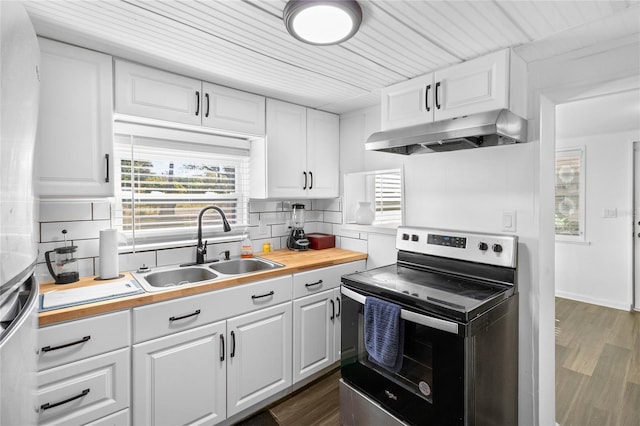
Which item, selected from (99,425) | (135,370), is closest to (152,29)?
(135,370)

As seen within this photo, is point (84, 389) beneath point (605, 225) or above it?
beneath

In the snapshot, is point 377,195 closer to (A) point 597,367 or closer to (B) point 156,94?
(B) point 156,94

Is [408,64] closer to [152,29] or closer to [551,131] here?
[551,131]

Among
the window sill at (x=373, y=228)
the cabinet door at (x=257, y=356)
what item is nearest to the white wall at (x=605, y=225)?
the window sill at (x=373, y=228)

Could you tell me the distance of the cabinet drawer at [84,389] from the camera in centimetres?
132

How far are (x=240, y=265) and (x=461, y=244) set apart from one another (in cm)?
159

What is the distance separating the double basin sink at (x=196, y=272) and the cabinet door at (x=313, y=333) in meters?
0.38

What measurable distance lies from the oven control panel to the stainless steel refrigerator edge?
1.93 metres

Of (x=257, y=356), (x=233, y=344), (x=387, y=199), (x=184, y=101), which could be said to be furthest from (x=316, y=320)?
(x=184, y=101)

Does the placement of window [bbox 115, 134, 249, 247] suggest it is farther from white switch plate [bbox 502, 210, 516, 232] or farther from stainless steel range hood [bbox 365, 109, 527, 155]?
white switch plate [bbox 502, 210, 516, 232]

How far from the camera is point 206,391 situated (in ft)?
5.83

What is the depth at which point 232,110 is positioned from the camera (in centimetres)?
222

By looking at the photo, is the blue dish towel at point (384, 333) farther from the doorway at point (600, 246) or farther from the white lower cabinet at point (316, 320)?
the doorway at point (600, 246)

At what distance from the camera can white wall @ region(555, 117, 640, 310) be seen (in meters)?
3.80
